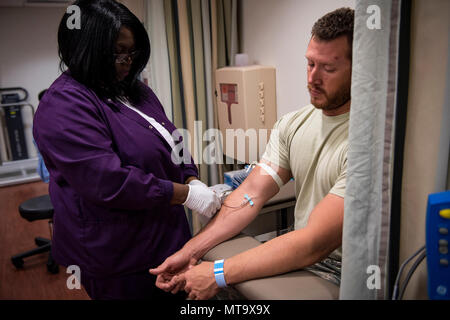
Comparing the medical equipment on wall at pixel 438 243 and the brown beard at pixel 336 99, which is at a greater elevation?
the brown beard at pixel 336 99

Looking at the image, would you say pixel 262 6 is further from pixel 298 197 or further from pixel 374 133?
pixel 374 133

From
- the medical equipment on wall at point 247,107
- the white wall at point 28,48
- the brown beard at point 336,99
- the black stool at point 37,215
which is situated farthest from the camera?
the white wall at point 28,48

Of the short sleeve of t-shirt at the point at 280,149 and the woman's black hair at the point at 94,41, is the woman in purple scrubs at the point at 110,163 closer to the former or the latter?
the woman's black hair at the point at 94,41

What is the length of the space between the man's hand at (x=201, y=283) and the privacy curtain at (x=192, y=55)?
1544 mm

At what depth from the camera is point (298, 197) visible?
4.22 feet

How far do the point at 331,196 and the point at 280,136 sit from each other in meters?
0.44

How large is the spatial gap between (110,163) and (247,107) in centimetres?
142

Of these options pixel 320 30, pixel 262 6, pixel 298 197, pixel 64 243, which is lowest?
pixel 64 243

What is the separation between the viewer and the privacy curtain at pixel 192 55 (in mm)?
2375

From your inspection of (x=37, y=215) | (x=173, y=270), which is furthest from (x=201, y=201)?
(x=37, y=215)

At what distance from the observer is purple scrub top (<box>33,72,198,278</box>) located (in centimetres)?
104

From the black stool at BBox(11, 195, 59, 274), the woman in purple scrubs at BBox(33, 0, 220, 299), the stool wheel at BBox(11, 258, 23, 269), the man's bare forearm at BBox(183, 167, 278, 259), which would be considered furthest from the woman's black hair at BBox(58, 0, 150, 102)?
the stool wheel at BBox(11, 258, 23, 269)

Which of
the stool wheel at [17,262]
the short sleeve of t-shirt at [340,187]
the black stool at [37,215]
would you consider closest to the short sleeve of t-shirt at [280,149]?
the short sleeve of t-shirt at [340,187]
